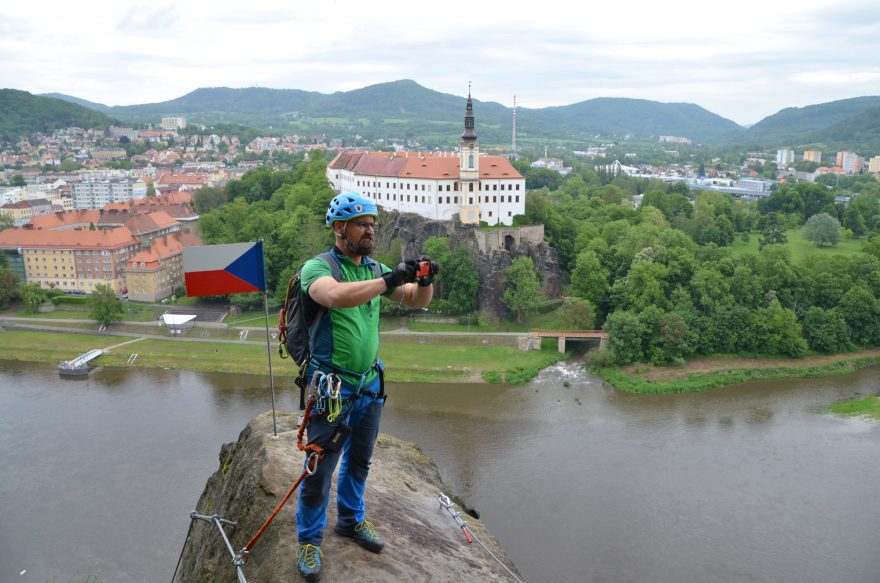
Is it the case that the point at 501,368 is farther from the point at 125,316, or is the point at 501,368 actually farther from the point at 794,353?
the point at 125,316

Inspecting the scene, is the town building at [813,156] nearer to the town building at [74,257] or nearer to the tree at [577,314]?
the tree at [577,314]

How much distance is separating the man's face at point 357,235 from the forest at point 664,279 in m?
31.2

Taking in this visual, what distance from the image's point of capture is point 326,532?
20.2 ft

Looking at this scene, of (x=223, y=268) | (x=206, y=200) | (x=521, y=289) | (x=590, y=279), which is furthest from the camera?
(x=206, y=200)

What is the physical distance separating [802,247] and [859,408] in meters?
30.2

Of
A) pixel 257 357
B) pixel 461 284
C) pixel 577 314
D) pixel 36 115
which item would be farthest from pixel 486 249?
pixel 36 115

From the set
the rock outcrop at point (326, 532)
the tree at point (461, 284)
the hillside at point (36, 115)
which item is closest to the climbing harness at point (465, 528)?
the rock outcrop at point (326, 532)

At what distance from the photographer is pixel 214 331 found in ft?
135

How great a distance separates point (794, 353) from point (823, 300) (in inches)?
234

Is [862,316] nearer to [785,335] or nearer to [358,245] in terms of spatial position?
[785,335]

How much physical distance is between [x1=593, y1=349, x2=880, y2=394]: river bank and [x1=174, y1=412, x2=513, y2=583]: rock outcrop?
26283 mm

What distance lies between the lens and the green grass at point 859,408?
94.7ft

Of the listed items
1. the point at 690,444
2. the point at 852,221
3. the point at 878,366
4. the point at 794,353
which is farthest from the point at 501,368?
the point at 852,221

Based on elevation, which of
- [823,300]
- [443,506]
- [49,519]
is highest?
[443,506]
